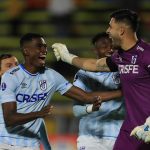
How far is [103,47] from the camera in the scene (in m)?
7.43

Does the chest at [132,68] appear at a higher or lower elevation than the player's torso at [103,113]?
higher

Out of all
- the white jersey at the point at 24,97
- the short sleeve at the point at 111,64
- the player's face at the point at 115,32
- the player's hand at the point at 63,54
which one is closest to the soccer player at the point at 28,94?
the white jersey at the point at 24,97

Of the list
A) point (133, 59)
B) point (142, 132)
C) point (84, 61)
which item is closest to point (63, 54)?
point (84, 61)

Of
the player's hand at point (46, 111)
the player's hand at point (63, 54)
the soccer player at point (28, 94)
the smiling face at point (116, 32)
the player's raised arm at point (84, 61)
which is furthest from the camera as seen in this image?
the player's hand at point (63, 54)

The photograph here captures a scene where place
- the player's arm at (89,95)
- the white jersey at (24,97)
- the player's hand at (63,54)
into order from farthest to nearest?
the player's hand at (63,54)
the player's arm at (89,95)
the white jersey at (24,97)

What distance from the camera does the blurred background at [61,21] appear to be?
13.5 meters

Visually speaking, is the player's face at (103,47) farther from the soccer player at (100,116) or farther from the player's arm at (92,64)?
the player's arm at (92,64)

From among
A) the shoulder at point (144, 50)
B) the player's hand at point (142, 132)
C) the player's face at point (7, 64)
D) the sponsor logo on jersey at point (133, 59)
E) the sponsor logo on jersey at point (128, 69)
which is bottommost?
the player's hand at point (142, 132)

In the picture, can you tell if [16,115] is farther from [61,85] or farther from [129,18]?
[129,18]

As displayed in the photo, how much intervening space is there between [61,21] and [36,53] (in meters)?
6.74

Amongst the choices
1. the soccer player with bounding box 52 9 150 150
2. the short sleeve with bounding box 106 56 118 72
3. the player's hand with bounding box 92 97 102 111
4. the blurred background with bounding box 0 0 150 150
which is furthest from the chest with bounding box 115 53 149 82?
the blurred background with bounding box 0 0 150 150

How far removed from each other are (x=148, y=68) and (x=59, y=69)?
22.9 ft

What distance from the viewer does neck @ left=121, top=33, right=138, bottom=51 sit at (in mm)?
6234

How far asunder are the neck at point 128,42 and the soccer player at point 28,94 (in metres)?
0.69
